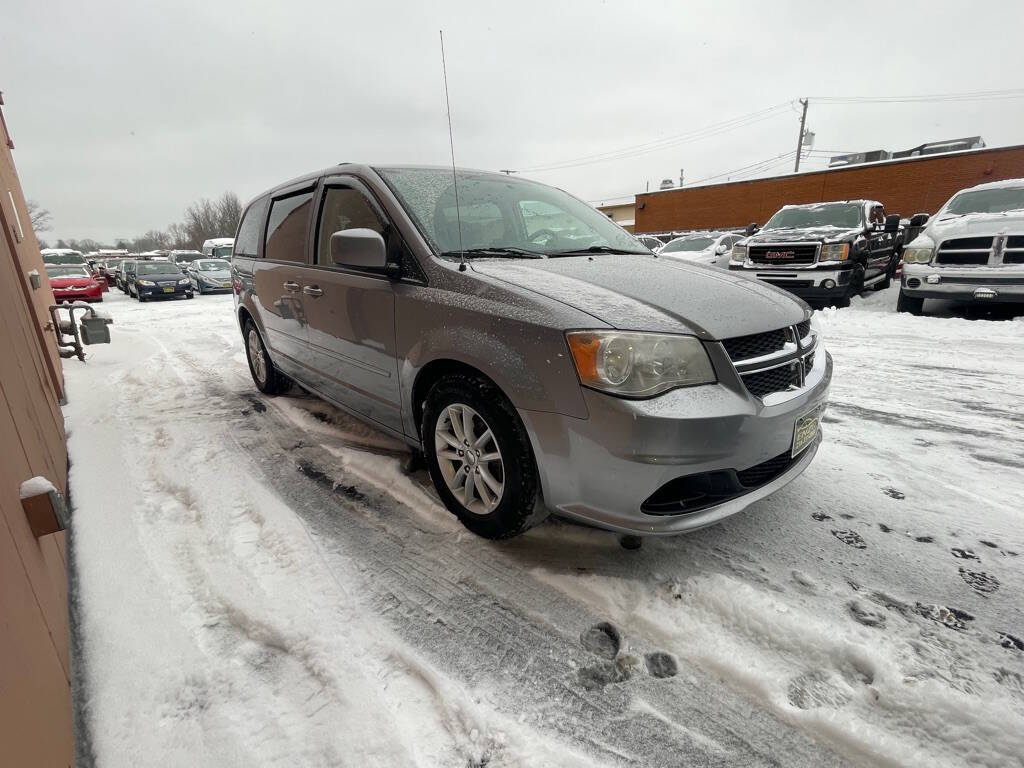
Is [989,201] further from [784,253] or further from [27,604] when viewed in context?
[27,604]

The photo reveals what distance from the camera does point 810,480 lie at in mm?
2746

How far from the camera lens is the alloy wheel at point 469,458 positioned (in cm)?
216

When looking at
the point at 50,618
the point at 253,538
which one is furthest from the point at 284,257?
the point at 50,618

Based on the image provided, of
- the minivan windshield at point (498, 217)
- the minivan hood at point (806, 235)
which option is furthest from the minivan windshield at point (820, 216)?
the minivan windshield at point (498, 217)

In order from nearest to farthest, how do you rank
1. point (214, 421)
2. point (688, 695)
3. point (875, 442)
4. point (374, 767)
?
point (374, 767)
point (688, 695)
point (875, 442)
point (214, 421)

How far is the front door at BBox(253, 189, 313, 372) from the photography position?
3.43 meters

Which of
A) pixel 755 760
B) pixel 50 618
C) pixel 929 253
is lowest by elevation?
pixel 755 760

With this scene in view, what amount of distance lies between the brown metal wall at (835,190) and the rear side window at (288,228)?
28.2m

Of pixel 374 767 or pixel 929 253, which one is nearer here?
pixel 374 767

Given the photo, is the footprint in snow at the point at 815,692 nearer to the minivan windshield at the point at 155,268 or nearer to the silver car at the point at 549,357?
the silver car at the point at 549,357

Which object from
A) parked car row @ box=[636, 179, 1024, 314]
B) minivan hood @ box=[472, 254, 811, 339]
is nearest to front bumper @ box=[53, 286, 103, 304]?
parked car row @ box=[636, 179, 1024, 314]

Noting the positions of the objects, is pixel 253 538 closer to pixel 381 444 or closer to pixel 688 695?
pixel 381 444

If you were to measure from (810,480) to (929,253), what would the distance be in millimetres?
6544

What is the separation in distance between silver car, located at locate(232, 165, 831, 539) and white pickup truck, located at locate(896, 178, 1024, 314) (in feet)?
20.1
